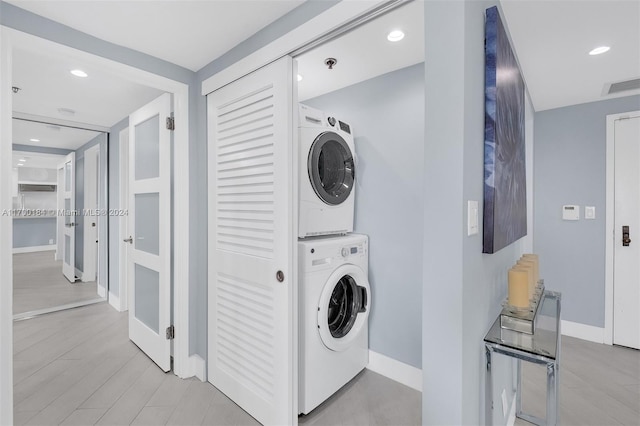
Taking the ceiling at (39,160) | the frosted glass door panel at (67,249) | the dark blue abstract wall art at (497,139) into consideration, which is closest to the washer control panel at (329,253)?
the dark blue abstract wall art at (497,139)

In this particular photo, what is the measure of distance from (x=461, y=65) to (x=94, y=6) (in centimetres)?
175

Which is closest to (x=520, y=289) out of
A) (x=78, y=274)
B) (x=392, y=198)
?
(x=392, y=198)

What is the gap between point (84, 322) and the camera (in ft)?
10.5

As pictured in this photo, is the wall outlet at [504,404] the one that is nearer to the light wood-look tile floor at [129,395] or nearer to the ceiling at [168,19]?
the light wood-look tile floor at [129,395]

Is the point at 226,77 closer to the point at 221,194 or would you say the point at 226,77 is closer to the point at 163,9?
the point at 163,9

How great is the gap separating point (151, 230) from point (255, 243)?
46.8 inches

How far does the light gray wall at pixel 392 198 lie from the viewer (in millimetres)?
2113

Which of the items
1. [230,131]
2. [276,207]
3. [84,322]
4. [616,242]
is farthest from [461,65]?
[84,322]

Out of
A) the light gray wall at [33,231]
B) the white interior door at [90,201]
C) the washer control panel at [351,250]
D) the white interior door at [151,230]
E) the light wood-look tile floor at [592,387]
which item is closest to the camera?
the light wood-look tile floor at [592,387]

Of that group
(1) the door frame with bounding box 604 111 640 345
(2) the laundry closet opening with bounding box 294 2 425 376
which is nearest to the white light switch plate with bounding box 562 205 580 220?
(1) the door frame with bounding box 604 111 640 345

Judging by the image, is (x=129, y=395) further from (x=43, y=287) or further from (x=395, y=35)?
(x=43, y=287)

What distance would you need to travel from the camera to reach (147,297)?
8.23 feet

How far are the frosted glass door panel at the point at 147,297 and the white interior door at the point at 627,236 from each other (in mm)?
4026

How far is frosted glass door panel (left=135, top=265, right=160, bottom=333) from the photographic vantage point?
2389 mm
